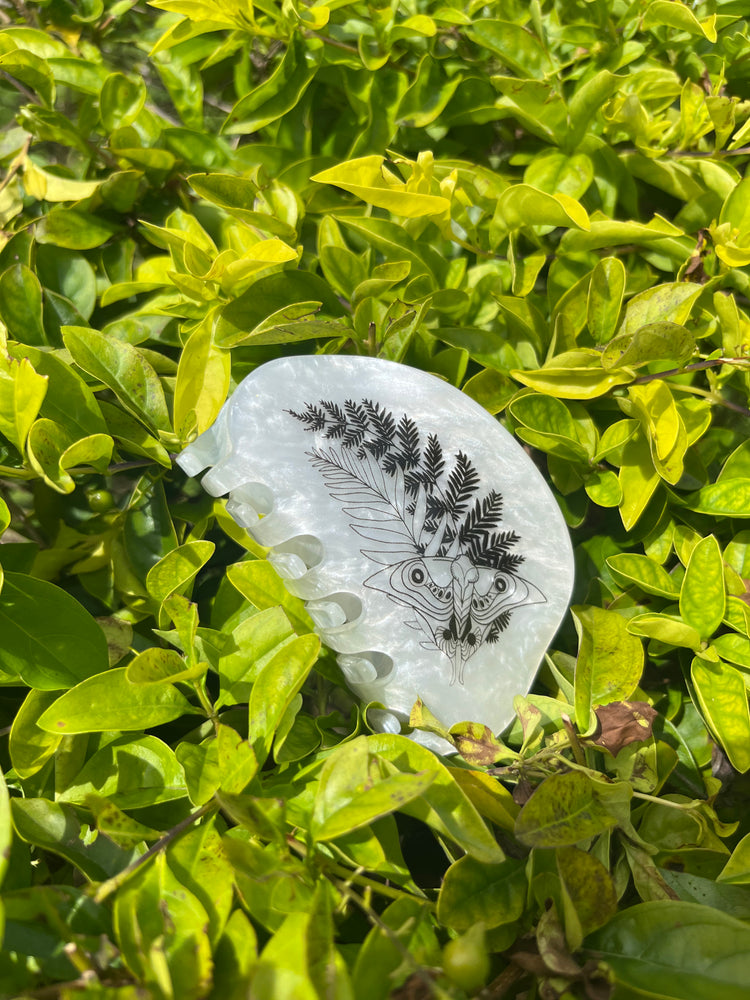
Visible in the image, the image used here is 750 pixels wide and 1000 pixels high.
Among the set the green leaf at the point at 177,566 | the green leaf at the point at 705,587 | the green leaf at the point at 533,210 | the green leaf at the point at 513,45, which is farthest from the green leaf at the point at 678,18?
the green leaf at the point at 177,566

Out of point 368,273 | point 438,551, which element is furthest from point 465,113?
point 438,551

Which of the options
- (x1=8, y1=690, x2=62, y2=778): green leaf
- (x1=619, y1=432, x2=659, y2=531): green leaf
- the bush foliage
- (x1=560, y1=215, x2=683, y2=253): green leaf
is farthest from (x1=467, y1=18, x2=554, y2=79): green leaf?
(x1=8, y1=690, x2=62, y2=778): green leaf

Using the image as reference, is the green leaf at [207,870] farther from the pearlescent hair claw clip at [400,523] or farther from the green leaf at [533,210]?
the green leaf at [533,210]

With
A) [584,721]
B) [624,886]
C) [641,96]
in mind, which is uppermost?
[641,96]

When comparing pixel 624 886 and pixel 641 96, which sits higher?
pixel 641 96

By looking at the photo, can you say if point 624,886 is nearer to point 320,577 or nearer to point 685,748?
point 685,748
